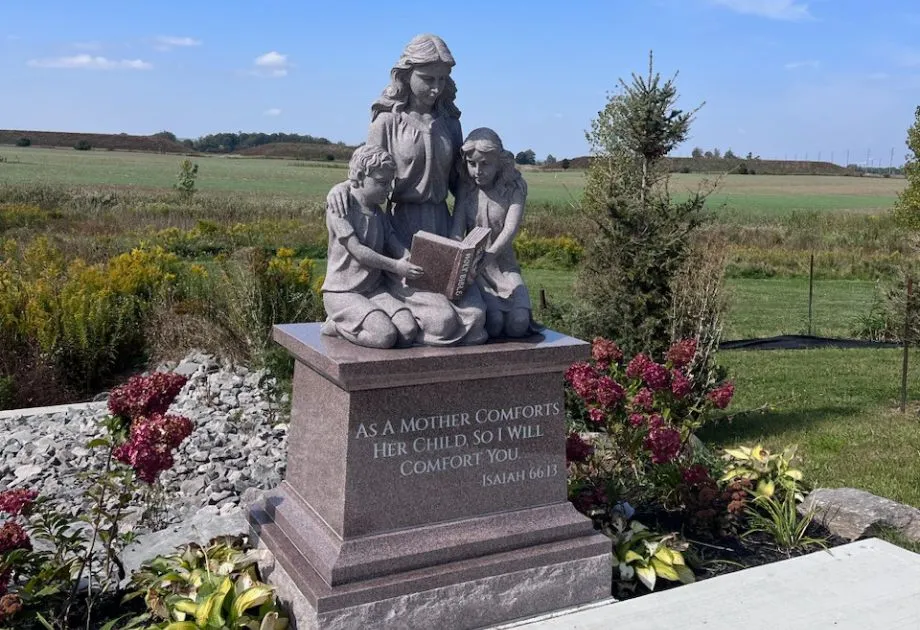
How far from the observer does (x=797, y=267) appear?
926 inches

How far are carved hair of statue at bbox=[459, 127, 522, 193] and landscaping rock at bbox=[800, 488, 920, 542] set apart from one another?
291 cm

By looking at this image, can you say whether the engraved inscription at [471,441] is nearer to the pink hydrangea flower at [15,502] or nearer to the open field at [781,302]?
the pink hydrangea flower at [15,502]

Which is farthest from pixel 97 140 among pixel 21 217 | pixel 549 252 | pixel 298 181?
pixel 549 252

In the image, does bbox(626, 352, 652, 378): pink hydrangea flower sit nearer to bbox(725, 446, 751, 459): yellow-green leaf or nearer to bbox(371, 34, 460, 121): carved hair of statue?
bbox(725, 446, 751, 459): yellow-green leaf

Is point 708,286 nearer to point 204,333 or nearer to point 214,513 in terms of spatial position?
point 214,513

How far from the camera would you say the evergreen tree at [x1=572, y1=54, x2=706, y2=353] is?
8164mm

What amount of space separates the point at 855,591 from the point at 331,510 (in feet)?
9.37

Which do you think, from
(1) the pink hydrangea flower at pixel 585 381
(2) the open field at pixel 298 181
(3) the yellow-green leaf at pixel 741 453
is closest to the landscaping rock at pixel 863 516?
(3) the yellow-green leaf at pixel 741 453

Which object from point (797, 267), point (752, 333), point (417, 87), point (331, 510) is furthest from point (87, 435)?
point (797, 267)

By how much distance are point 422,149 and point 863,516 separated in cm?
370

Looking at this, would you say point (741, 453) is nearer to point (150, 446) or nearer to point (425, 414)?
point (425, 414)

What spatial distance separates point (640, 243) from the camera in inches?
321

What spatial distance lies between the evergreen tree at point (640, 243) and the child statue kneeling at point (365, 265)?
4.04 m

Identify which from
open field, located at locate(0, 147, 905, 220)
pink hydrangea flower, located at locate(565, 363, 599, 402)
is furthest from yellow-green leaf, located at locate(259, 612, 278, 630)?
open field, located at locate(0, 147, 905, 220)
